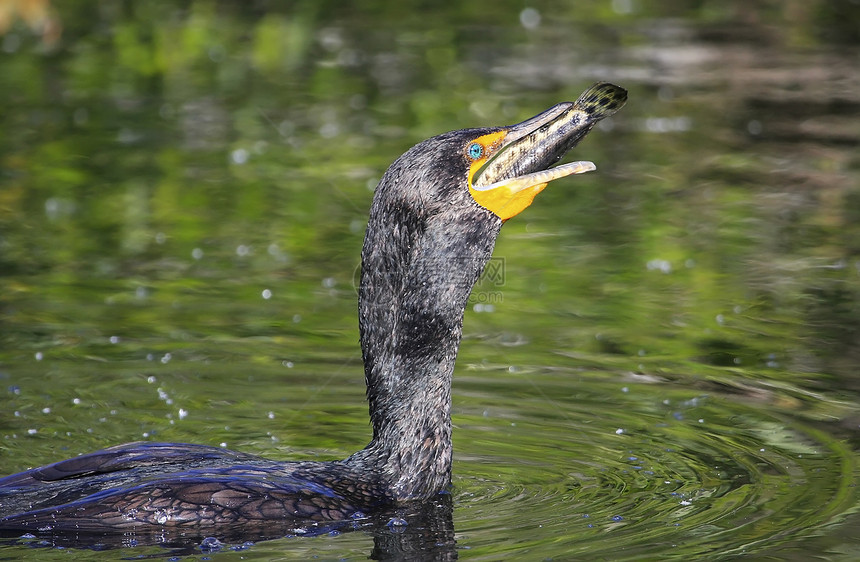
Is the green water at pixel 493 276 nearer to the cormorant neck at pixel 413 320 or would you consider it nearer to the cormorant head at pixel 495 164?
the cormorant neck at pixel 413 320

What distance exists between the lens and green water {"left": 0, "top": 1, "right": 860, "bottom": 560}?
6.78 metres

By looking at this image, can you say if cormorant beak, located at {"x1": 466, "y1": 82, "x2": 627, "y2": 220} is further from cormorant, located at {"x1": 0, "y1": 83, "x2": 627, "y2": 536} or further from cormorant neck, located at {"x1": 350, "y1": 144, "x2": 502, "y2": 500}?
cormorant neck, located at {"x1": 350, "y1": 144, "x2": 502, "y2": 500}

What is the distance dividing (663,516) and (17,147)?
10.5 m

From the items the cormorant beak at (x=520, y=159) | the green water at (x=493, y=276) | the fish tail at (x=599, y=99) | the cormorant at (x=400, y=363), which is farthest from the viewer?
the green water at (x=493, y=276)

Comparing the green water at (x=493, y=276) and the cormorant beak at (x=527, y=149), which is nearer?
the cormorant beak at (x=527, y=149)

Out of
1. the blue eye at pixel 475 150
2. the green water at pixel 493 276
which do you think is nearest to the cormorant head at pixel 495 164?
the blue eye at pixel 475 150

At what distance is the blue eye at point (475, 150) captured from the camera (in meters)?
6.49

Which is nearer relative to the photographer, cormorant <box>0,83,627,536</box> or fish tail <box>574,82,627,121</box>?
cormorant <box>0,83,627,536</box>

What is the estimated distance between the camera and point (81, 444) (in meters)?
7.38

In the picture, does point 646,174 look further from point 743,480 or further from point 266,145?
point 743,480

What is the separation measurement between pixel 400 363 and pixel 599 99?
1593mm

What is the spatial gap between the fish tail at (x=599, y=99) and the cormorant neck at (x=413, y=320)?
2.37 ft

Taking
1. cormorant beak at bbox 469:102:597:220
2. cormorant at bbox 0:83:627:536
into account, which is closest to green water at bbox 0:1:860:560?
cormorant at bbox 0:83:627:536

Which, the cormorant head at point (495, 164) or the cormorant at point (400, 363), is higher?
the cormorant head at point (495, 164)
